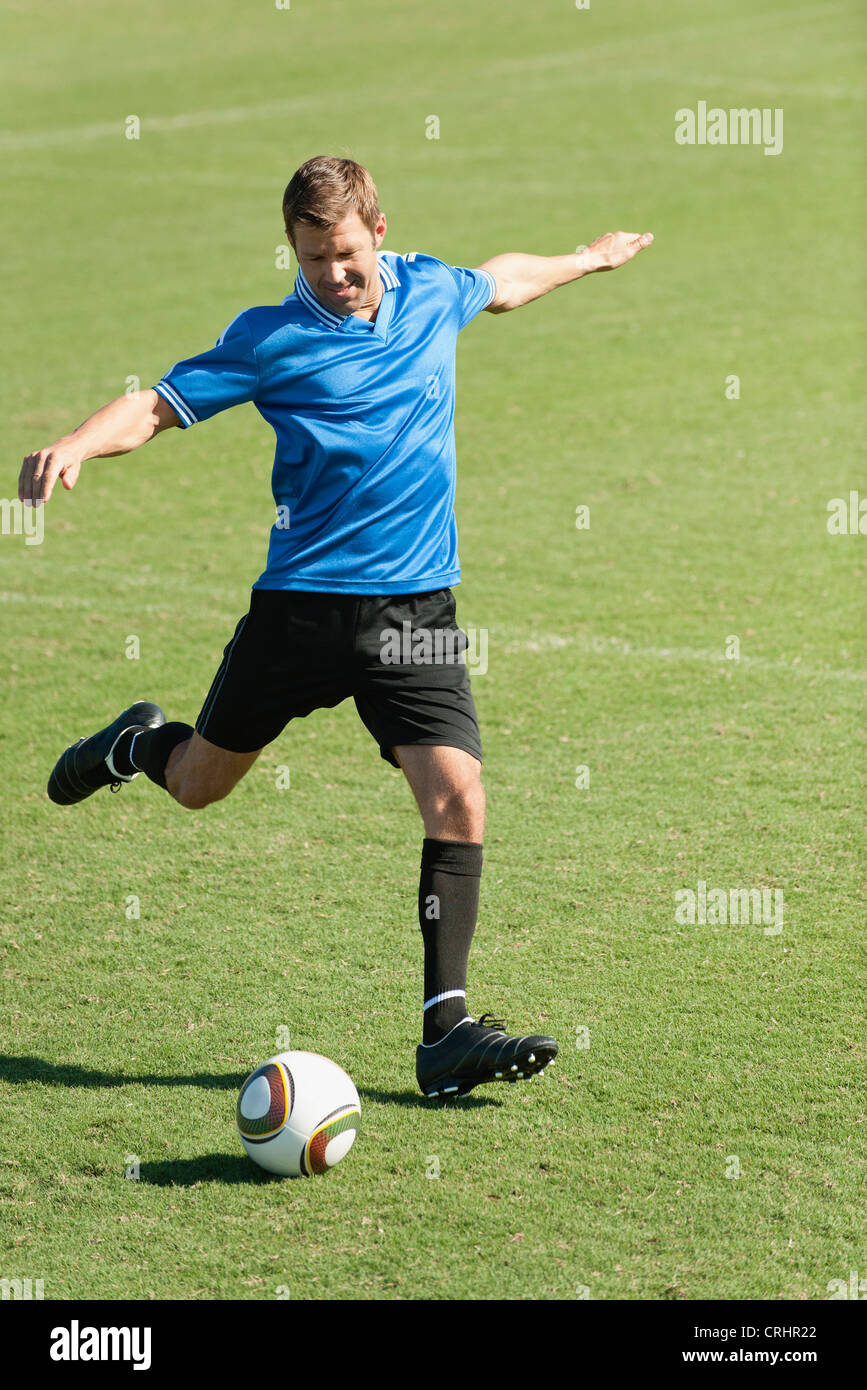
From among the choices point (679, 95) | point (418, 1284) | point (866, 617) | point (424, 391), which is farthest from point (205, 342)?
point (679, 95)

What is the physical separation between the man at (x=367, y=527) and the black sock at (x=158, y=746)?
53cm

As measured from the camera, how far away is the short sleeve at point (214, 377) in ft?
14.2

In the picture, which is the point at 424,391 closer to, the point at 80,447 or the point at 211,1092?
the point at 80,447

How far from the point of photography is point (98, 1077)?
15.1 feet

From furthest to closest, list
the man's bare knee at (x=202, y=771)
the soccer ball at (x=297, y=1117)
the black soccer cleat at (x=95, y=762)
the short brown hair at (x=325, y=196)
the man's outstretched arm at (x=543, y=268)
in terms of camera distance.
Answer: the black soccer cleat at (x=95, y=762) → the man's outstretched arm at (x=543, y=268) → the man's bare knee at (x=202, y=771) → the short brown hair at (x=325, y=196) → the soccer ball at (x=297, y=1117)

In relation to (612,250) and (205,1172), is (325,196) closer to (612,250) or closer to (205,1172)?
(612,250)

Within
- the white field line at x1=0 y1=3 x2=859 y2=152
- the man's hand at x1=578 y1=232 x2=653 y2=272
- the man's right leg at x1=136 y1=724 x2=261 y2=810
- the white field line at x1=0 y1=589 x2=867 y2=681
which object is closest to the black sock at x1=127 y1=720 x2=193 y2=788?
the man's right leg at x1=136 y1=724 x2=261 y2=810

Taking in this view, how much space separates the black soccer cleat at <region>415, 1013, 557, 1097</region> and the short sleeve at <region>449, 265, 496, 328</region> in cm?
200

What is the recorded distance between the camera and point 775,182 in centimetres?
1920

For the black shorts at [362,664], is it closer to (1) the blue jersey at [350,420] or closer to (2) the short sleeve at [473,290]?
(1) the blue jersey at [350,420]

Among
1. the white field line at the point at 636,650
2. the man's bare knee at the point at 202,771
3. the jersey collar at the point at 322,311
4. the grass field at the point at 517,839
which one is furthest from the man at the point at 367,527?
the white field line at the point at 636,650

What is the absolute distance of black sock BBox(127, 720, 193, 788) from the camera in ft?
17.1

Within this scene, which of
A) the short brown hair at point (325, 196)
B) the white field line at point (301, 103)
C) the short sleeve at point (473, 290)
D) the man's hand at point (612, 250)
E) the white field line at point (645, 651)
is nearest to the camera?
the short brown hair at point (325, 196)

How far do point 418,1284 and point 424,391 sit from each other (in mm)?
2313
